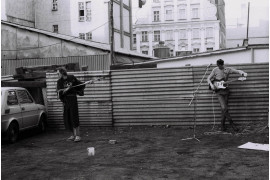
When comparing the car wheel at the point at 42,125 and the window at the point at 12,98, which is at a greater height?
the window at the point at 12,98

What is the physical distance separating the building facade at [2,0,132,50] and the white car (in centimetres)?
3038

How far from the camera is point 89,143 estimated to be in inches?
358

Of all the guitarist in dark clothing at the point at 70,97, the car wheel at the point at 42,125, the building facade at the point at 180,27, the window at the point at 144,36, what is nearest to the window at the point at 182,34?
the building facade at the point at 180,27

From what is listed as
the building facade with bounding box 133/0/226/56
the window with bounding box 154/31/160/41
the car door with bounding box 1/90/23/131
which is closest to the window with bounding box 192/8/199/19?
the building facade with bounding box 133/0/226/56

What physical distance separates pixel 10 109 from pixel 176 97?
480 centimetres

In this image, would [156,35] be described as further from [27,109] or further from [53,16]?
[27,109]

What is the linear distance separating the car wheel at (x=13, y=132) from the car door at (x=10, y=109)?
0.56ft

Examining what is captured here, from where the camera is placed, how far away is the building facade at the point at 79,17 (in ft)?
137

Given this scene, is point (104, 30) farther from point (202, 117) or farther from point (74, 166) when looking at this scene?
point (74, 166)

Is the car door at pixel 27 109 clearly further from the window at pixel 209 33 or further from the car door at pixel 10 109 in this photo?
the window at pixel 209 33

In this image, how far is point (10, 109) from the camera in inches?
380

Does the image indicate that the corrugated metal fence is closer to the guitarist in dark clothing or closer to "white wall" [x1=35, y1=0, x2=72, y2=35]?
the guitarist in dark clothing

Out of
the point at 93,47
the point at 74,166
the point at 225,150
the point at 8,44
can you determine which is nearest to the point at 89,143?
the point at 74,166

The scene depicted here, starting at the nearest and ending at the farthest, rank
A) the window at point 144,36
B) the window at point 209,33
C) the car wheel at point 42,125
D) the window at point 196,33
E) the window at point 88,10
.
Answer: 1. the car wheel at point 42,125
2. the window at point 88,10
3. the window at point 209,33
4. the window at point 196,33
5. the window at point 144,36
